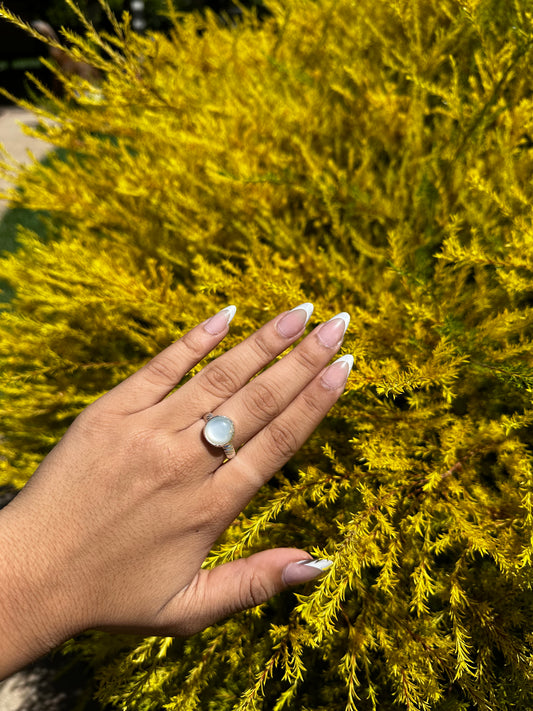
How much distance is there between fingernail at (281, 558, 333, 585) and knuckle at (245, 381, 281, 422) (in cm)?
34

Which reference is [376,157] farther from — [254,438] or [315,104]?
[254,438]

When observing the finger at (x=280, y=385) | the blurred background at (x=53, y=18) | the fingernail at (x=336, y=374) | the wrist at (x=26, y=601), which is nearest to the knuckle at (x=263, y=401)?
the finger at (x=280, y=385)

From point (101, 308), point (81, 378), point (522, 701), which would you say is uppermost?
point (101, 308)

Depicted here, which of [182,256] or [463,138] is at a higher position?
[182,256]

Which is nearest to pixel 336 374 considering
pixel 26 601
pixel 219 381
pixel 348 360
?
pixel 348 360

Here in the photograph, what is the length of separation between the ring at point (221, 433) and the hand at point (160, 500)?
0.02 meters

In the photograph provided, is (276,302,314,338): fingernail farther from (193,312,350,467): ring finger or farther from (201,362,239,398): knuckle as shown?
(201,362,239,398): knuckle

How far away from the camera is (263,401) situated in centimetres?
116

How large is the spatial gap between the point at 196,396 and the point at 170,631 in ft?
1.75

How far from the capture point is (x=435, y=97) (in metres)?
1.80

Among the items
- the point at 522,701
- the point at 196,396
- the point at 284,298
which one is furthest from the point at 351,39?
the point at 522,701

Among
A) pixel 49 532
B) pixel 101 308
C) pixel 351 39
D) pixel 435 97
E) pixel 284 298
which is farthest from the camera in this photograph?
pixel 351 39

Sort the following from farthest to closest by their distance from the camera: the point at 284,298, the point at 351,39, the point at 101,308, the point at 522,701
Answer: the point at 351,39 < the point at 101,308 < the point at 284,298 < the point at 522,701

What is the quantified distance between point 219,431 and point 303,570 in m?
0.36
